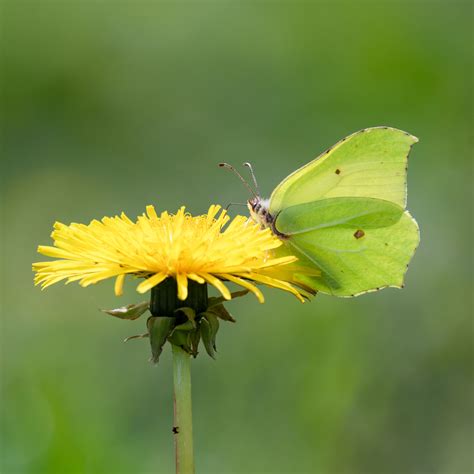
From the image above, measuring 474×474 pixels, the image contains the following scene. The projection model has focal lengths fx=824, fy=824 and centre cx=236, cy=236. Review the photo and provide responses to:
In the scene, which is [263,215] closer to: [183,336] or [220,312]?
[220,312]

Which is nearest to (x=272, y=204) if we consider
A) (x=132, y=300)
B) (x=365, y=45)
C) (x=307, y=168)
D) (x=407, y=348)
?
(x=307, y=168)

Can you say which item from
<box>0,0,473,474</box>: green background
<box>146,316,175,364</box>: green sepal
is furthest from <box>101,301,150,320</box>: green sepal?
<box>0,0,473,474</box>: green background

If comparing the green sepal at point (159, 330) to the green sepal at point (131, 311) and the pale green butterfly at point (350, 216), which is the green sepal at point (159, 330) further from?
the pale green butterfly at point (350, 216)

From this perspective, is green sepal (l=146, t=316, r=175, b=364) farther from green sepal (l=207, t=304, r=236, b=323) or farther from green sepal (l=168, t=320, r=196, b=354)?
green sepal (l=207, t=304, r=236, b=323)

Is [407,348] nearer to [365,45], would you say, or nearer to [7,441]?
[7,441]

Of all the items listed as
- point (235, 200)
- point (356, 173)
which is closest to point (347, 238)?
point (356, 173)
